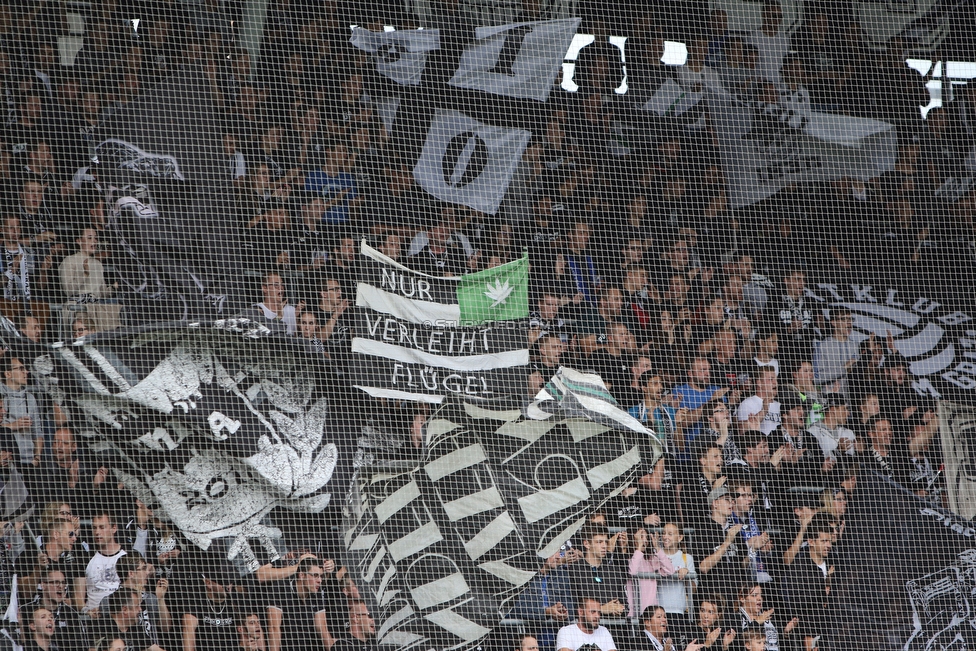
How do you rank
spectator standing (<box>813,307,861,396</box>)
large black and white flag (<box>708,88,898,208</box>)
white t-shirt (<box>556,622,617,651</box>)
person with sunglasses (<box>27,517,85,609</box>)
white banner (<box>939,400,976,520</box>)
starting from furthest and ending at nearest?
large black and white flag (<box>708,88,898,208</box>)
spectator standing (<box>813,307,861,396</box>)
white banner (<box>939,400,976,520</box>)
white t-shirt (<box>556,622,617,651</box>)
person with sunglasses (<box>27,517,85,609</box>)


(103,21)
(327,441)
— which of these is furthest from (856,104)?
(103,21)

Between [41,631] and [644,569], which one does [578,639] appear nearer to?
[644,569]

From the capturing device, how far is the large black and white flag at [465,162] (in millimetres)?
5484

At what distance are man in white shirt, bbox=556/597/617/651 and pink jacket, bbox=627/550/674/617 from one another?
17 centimetres

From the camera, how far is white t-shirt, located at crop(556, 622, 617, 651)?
4.49 meters

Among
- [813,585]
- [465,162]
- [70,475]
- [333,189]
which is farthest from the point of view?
[465,162]

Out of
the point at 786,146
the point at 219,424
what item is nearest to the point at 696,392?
the point at 786,146

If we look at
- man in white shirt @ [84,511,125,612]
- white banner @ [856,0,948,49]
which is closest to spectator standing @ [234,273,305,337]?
man in white shirt @ [84,511,125,612]

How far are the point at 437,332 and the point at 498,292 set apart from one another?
1.39ft

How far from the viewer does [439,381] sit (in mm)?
4812

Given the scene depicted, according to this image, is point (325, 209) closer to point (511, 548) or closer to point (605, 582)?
point (511, 548)

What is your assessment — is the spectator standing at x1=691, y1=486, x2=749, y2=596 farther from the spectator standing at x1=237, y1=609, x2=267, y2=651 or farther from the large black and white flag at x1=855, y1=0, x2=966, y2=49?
the large black and white flag at x1=855, y1=0, x2=966, y2=49

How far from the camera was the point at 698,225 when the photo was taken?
565 cm

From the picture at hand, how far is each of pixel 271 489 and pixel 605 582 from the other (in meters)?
1.59
